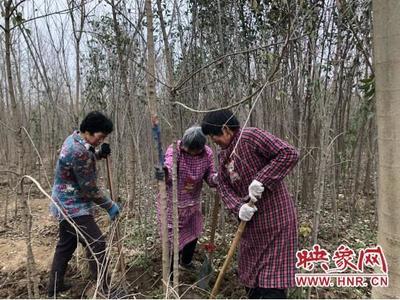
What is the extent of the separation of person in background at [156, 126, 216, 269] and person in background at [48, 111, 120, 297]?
49cm

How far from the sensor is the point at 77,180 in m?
2.43

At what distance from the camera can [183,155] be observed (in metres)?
2.65

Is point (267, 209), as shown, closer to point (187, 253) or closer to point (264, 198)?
point (264, 198)

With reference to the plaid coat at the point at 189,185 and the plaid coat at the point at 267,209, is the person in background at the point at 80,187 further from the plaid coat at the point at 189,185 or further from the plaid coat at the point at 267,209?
the plaid coat at the point at 267,209

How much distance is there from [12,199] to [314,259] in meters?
5.91

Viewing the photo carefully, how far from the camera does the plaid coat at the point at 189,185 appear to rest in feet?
8.75

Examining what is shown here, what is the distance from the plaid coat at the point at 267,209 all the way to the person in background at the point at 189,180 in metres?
0.49

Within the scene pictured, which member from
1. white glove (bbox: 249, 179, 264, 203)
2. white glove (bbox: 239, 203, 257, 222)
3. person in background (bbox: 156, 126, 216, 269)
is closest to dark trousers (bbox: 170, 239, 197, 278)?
person in background (bbox: 156, 126, 216, 269)

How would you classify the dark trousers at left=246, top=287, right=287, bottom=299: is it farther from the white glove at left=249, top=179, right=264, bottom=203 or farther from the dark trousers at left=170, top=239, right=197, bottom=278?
the dark trousers at left=170, top=239, right=197, bottom=278

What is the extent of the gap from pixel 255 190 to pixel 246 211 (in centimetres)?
14

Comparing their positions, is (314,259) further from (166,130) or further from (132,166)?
(166,130)

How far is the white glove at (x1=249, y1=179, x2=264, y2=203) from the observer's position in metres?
1.90

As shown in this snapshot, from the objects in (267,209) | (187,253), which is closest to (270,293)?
(267,209)


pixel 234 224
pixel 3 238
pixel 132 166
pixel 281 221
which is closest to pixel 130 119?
pixel 132 166
